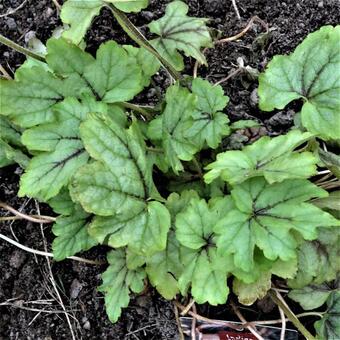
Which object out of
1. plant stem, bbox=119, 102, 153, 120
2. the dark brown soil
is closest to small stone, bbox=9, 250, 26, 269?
the dark brown soil

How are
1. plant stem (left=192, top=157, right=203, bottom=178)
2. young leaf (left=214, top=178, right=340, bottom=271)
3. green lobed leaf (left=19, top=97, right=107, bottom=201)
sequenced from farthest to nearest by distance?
1. plant stem (left=192, top=157, right=203, bottom=178)
2. green lobed leaf (left=19, top=97, right=107, bottom=201)
3. young leaf (left=214, top=178, right=340, bottom=271)

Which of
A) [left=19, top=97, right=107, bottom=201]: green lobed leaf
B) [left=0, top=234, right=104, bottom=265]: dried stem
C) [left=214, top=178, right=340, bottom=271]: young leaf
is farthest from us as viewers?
[left=0, top=234, right=104, bottom=265]: dried stem

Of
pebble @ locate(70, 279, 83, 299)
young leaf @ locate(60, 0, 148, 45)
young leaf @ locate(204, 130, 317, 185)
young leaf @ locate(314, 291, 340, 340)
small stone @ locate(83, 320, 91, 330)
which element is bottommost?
young leaf @ locate(314, 291, 340, 340)

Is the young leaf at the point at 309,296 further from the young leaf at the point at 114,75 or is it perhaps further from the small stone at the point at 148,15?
the small stone at the point at 148,15

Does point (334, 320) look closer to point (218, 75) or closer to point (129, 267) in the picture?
point (129, 267)

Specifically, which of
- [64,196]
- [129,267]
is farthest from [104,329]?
[64,196]

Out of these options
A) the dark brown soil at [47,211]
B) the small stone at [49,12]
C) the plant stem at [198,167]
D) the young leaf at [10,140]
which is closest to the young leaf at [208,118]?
the plant stem at [198,167]

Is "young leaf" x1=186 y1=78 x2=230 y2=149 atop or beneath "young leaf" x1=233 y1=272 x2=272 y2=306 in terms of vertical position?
atop

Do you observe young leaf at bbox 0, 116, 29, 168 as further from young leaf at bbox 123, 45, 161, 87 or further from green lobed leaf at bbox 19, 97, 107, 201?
young leaf at bbox 123, 45, 161, 87

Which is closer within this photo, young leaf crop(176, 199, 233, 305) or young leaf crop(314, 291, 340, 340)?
young leaf crop(176, 199, 233, 305)
